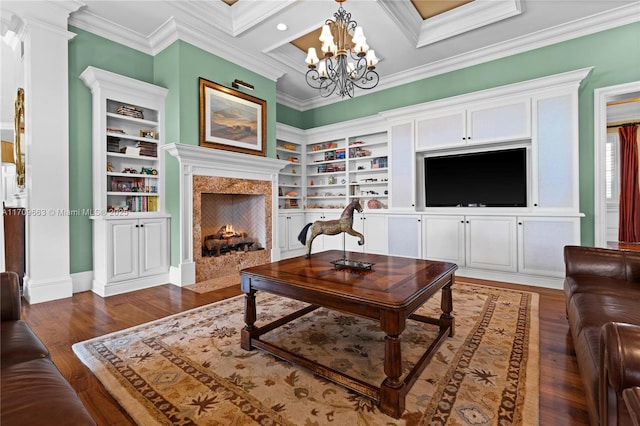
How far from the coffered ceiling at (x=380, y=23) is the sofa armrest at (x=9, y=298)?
128 inches

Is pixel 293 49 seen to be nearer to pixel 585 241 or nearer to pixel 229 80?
pixel 229 80

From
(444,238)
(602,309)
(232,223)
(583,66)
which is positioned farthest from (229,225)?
(583,66)

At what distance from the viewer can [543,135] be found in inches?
145

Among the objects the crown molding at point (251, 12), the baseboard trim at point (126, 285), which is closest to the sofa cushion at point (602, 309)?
the crown molding at point (251, 12)

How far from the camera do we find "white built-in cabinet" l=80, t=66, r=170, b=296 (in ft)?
11.3

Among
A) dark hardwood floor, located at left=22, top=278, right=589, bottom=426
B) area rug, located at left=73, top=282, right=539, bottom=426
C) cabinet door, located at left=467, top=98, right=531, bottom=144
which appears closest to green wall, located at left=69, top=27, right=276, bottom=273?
dark hardwood floor, located at left=22, top=278, right=589, bottom=426

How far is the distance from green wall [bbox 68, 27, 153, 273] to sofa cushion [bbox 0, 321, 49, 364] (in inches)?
102

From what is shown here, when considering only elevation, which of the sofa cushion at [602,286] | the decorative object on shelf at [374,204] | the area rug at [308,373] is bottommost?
the area rug at [308,373]

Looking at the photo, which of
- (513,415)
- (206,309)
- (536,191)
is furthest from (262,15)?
(513,415)

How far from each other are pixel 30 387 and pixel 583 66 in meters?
5.42

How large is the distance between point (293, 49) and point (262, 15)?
101 cm

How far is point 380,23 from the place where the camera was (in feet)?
12.2

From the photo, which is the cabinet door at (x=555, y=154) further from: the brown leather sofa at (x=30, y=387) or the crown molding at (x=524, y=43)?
the brown leather sofa at (x=30, y=387)

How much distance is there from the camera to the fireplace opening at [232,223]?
4508 millimetres
